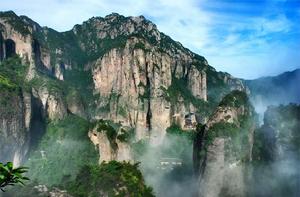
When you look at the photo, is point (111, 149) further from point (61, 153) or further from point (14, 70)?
point (14, 70)

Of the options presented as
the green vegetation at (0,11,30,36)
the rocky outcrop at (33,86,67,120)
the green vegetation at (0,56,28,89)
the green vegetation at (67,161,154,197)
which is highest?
the green vegetation at (0,11,30,36)

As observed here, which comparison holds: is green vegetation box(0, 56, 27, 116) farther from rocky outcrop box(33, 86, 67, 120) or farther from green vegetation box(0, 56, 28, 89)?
rocky outcrop box(33, 86, 67, 120)

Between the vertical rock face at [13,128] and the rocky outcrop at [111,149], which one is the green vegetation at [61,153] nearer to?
the rocky outcrop at [111,149]

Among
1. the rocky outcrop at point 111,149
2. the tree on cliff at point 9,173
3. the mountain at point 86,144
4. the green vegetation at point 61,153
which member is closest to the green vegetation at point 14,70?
the mountain at point 86,144

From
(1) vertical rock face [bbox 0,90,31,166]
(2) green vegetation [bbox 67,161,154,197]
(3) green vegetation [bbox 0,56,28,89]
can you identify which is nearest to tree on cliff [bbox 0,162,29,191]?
(2) green vegetation [bbox 67,161,154,197]

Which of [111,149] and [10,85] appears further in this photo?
[10,85]

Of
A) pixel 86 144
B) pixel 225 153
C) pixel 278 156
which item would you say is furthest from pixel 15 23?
pixel 278 156

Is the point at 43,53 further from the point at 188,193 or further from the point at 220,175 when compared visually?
the point at 220,175

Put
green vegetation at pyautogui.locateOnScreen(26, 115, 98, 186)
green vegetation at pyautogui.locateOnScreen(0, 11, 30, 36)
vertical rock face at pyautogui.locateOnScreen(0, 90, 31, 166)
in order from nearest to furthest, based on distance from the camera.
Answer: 1. vertical rock face at pyautogui.locateOnScreen(0, 90, 31, 166)
2. green vegetation at pyautogui.locateOnScreen(26, 115, 98, 186)
3. green vegetation at pyautogui.locateOnScreen(0, 11, 30, 36)
